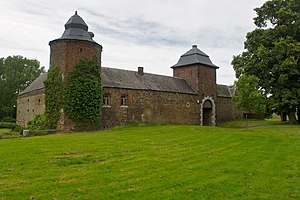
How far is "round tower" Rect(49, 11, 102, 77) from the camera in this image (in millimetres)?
25094

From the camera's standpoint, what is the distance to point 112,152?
1281 centimetres

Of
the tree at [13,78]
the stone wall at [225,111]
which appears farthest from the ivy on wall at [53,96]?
the tree at [13,78]

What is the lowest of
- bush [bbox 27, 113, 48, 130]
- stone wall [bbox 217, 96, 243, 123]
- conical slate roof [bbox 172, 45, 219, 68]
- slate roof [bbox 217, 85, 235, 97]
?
bush [bbox 27, 113, 48, 130]

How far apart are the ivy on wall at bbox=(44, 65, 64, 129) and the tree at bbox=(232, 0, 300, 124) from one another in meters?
19.9

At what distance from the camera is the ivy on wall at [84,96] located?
80.2 ft

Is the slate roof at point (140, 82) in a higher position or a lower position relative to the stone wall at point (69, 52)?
lower

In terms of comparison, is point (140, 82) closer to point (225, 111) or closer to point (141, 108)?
point (141, 108)

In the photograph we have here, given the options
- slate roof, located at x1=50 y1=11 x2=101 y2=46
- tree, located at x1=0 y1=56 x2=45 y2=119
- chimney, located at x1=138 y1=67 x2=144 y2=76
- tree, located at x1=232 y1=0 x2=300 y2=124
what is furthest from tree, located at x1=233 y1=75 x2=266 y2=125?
tree, located at x1=0 y1=56 x2=45 y2=119

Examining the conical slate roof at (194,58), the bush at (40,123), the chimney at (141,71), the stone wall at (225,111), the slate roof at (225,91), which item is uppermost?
the conical slate roof at (194,58)

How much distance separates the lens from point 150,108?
3091 centimetres

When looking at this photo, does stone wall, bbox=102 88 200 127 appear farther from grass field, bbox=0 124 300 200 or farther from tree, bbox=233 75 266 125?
grass field, bbox=0 124 300 200

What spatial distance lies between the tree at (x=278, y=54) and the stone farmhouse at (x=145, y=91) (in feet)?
18.5

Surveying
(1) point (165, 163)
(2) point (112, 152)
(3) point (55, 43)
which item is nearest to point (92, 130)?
(3) point (55, 43)

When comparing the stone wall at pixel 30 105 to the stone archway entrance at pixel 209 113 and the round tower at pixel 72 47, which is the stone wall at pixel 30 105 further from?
the stone archway entrance at pixel 209 113
